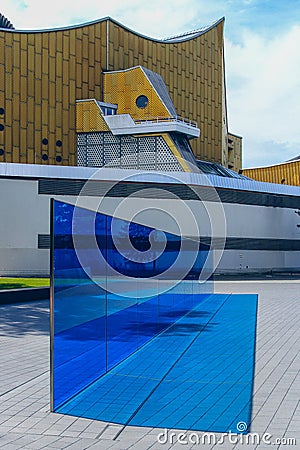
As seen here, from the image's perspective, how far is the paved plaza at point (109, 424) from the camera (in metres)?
5.39

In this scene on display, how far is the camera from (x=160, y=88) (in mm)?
46938

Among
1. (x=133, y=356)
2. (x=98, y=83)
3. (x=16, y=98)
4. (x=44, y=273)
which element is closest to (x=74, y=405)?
(x=133, y=356)

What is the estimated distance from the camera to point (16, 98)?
4150cm

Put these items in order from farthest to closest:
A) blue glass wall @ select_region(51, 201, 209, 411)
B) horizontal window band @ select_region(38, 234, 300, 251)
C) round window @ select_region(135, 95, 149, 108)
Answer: round window @ select_region(135, 95, 149, 108)
horizontal window band @ select_region(38, 234, 300, 251)
blue glass wall @ select_region(51, 201, 209, 411)

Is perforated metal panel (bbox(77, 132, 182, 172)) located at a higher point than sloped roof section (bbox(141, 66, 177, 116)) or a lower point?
lower

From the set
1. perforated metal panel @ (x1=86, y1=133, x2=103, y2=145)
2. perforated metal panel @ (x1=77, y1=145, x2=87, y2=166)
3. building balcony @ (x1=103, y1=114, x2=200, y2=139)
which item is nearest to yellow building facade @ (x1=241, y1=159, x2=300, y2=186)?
building balcony @ (x1=103, y1=114, x2=200, y2=139)

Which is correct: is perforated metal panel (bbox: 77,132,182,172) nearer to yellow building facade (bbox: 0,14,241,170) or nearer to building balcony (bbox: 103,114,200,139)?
building balcony (bbox: 103,114,200,139)

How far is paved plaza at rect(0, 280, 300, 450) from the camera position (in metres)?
5.39

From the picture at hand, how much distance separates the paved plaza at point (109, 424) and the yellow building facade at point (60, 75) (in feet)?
103

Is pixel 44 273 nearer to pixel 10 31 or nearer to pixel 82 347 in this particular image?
pixel 10 31
